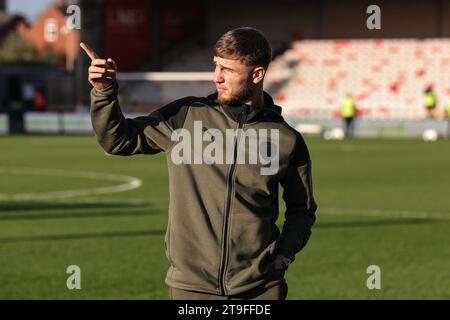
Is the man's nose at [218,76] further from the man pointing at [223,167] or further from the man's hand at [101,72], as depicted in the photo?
the man's hand at [101,72]

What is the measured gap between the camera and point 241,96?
191 inches

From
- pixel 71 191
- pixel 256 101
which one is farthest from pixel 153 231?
pixel 256 101

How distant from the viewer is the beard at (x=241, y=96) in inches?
190

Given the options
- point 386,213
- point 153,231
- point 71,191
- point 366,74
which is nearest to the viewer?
point 153,231

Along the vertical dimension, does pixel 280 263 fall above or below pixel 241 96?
below

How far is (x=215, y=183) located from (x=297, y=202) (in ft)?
1.63

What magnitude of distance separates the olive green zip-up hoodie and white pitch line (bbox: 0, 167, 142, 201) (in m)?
13.9

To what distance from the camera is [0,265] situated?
11414 millimetres

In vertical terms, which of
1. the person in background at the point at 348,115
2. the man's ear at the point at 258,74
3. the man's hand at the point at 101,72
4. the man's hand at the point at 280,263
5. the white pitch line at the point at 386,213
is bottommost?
the person in background at the point at 348,115

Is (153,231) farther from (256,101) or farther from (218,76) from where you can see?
(218,76)

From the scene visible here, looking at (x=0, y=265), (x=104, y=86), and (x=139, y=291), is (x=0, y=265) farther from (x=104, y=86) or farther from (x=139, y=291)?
(x=104, y=86)

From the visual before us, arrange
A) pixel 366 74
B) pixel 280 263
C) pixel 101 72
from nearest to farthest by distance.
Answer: pixel 101 72, pixel 280 263, pixel 366 74

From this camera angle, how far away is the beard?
190 inches

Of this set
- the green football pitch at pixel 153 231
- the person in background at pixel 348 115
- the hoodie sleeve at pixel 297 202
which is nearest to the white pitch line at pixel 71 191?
the green football pitch at pixel 153 231
